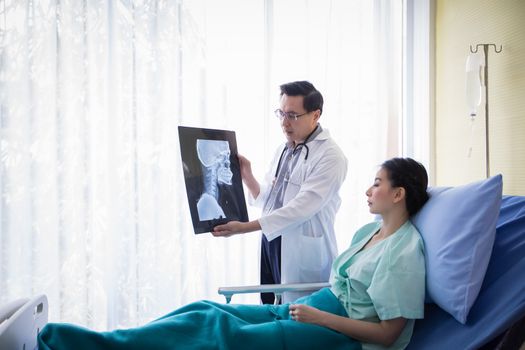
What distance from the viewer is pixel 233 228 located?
1702mm

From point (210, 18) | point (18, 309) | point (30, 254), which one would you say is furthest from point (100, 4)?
point (18, 309)

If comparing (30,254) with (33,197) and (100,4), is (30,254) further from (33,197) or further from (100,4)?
(100,4)

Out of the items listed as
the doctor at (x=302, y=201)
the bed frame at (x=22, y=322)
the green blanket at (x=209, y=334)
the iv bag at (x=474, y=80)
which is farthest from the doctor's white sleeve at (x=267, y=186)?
the bed frame at (x=22, y=322)

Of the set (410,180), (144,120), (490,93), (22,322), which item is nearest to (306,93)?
(410,180)

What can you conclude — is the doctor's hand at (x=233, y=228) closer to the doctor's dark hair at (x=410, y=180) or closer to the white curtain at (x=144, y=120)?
the doctor's dark hair at (x=410, y=180)

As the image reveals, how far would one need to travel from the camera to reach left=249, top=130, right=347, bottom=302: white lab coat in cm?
167

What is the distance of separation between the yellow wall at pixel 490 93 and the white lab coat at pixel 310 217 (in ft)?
2.39

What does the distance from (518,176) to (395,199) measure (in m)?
0.80

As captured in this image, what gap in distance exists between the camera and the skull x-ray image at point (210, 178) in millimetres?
1650

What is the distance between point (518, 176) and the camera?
5.92 feet

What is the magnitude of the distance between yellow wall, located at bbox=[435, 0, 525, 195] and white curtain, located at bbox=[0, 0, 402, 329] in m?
0.39

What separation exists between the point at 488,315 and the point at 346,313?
391 mm

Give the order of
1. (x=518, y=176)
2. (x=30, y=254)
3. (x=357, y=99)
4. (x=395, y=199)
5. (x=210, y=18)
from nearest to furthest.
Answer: (x=395, y=199) → (x=518, y=176) → (x=30, y=254) → (x=210, y=18) → (x=357, y=99)

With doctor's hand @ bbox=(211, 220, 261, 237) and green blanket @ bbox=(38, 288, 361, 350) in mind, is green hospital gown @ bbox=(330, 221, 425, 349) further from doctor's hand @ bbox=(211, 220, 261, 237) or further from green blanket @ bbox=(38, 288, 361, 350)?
doctor's hand @ bbox=(211, 220, 261, 237)
